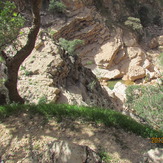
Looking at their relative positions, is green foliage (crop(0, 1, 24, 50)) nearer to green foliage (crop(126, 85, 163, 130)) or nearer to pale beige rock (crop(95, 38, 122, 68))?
green foliage (crop(126, 85, 163, 130))

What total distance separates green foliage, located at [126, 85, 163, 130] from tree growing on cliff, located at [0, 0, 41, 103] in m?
5.50

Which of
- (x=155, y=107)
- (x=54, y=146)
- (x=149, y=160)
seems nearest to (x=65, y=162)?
(x=54, y=146)

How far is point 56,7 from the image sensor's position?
16828mm

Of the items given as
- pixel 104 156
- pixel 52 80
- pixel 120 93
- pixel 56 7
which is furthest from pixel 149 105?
pixel 56 7

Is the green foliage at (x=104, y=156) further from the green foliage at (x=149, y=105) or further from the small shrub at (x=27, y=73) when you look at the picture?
the small shrub at (x=27, y=73)

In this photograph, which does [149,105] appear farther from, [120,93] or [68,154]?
[120,93]

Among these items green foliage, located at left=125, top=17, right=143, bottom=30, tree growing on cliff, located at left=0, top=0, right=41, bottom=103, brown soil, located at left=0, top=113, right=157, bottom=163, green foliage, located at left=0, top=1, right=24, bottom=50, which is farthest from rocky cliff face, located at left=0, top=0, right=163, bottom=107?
brown soil, located at left=0, top=113, right=157, bottom=163

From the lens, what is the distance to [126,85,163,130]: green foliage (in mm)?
6471

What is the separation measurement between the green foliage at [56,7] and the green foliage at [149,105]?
43.2ft

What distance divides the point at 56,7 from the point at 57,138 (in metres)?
16.9

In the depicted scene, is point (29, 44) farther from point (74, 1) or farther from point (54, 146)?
point (74, 1)

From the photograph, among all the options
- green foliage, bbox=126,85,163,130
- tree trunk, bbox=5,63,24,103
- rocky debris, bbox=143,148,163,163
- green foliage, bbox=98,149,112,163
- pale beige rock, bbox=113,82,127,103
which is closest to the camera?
rocky debris, bbox=143,148,163,163

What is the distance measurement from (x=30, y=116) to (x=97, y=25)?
17.1 meters

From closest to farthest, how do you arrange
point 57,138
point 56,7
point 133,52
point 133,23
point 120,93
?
point 57,138 < point 120,93 < point 56,7 < point 133,52 < point 133,23
